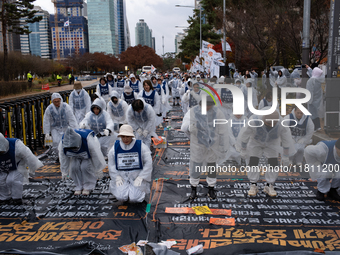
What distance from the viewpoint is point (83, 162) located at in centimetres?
554

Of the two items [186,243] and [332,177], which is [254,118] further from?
[186,243]

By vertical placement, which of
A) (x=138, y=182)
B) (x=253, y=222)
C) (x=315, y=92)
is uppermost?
(x=315, y=92)

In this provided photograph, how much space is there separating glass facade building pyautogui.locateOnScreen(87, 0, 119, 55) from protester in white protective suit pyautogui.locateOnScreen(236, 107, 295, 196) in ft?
514

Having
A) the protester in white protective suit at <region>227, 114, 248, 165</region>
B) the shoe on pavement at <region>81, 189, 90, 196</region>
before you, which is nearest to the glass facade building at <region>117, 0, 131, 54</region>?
the protester in white protective suit at <region>227, 114, 248, 165</region>

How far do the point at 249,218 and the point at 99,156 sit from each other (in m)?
A: 2.54

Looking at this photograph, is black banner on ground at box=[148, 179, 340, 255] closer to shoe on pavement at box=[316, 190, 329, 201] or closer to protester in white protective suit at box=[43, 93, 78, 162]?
shoe on pavement at box=[316, 190, 329, 201]

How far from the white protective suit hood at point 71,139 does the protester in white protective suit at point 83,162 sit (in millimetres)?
95

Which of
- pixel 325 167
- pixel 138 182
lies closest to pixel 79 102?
pixel 138 182

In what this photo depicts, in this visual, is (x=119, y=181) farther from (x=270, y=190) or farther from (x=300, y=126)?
(x=300, y=126)

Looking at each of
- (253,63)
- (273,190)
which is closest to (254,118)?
(273,190)

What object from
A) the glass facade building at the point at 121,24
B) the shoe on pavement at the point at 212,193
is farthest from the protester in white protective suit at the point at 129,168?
the glass facade building at the point at 121,24

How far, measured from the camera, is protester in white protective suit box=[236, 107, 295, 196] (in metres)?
5.02

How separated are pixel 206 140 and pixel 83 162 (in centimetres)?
207

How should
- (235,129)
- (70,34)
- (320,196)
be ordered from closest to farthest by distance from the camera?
1. (320,196)
2. (235,129)
3. (70,34)
